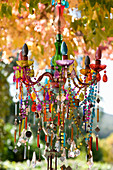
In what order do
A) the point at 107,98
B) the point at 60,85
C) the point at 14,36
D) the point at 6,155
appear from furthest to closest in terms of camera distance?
the point at 107,98
the point at 6,155
the point at 14,36
the point at 60,85

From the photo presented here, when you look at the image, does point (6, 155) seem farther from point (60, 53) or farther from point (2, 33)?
point (60, 53)

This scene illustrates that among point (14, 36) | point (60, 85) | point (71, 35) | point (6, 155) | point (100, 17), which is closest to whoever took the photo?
point (60, 85)

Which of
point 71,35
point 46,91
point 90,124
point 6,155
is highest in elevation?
point 71,35

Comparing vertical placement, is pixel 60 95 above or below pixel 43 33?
below

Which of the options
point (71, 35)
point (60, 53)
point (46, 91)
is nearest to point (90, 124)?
point (46, 91)

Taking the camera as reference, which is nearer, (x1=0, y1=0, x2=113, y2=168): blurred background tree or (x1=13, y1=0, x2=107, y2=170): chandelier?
(x1=13, y1=0, x2=107, y2=170): chandelier

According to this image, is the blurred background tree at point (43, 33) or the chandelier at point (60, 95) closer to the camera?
the chandelier at point (60, 95)

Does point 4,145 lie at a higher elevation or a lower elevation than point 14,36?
lower

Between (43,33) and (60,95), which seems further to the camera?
(43,33)

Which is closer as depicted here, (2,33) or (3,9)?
(3,9)

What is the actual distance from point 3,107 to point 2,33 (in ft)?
8.20

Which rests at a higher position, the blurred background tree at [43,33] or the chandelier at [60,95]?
the blurred background tree at [43,33]

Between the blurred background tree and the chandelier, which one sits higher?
the blurred background tree

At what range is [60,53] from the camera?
1719 millimetres
